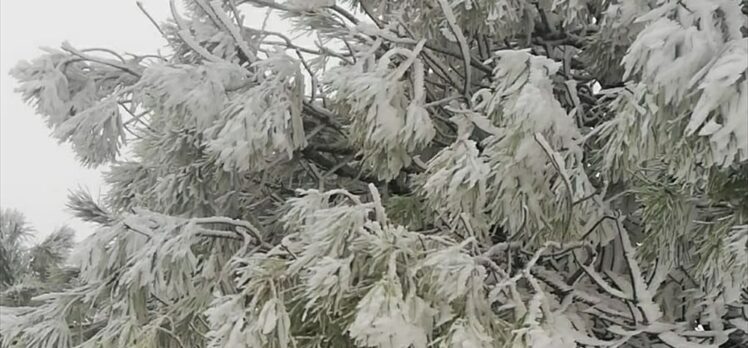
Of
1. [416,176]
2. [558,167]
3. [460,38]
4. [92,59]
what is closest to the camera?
[558,167]

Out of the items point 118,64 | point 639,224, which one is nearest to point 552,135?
point 639,224

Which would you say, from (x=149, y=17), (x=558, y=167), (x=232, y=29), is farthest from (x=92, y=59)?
(x=558, y=167)

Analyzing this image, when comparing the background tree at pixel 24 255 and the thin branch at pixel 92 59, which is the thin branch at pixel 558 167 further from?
the background tree at pixel 24 255

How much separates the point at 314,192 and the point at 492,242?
0.62 m

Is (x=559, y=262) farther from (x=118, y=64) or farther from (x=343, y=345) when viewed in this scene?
(x=118, y=64)

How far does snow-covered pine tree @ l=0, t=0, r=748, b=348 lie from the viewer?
2057 millimetres

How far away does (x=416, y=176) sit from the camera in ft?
9.00

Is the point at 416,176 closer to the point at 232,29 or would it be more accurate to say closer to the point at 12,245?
the point at 232,29

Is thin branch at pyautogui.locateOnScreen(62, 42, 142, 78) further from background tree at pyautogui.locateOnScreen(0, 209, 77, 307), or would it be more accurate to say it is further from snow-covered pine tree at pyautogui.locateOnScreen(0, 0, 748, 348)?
background tree at pyautogui.locateOnScreen(0, 209, 77, 307)

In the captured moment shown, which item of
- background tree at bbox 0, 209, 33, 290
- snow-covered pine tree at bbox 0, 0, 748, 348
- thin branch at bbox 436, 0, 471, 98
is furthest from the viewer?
background tree at bbox 0, 209, 33, 290

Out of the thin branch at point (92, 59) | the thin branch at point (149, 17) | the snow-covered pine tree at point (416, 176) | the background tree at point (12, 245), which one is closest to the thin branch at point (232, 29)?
the snow-covered pine tree at point (416, 176)

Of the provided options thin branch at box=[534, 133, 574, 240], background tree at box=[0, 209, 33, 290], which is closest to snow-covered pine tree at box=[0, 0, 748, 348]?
thin branch at box=[534, 133, 574, 240]

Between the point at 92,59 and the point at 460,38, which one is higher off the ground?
the point at 92,59

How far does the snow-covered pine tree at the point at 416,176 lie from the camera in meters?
2.06
